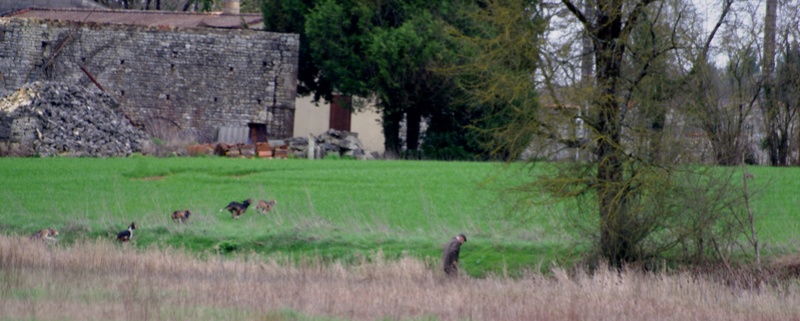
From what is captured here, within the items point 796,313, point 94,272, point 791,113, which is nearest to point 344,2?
point 791,113

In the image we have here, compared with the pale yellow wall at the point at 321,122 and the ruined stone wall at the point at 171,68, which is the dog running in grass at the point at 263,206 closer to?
the ruined stone wall at the point at 171,68

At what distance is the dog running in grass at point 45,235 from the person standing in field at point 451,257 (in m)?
6.97

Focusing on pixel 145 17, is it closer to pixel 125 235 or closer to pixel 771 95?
pixel 771 95

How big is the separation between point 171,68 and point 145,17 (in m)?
9.15

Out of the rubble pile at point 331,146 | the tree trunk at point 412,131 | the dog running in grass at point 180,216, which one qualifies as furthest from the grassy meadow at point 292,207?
the tree trunk at point 412,131

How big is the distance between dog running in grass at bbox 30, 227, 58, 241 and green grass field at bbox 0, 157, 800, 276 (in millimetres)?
276

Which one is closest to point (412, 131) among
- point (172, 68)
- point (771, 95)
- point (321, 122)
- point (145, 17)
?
point (321, 122)

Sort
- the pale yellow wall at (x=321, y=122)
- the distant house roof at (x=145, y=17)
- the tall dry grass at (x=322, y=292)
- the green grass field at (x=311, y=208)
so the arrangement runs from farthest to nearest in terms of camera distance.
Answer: the pale yellow wall at (x=321, y=122)
the distant house roof at (x=145, y=17)
the green grass field at (x=311, y=208)
the tall dry grass at (x=322, y=292)

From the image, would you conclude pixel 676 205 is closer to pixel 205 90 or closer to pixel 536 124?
pixel 536 124

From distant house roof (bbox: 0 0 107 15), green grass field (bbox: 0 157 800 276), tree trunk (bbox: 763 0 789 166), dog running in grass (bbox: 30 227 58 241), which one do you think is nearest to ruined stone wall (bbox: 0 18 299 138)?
green grass field (bbox: 0 157 800 276)

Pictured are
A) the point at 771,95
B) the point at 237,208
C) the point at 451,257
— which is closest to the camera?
the point at 451,257

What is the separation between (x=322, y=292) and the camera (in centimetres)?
1235

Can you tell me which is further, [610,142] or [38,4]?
[38,4]

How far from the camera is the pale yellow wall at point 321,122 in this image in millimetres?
45156
